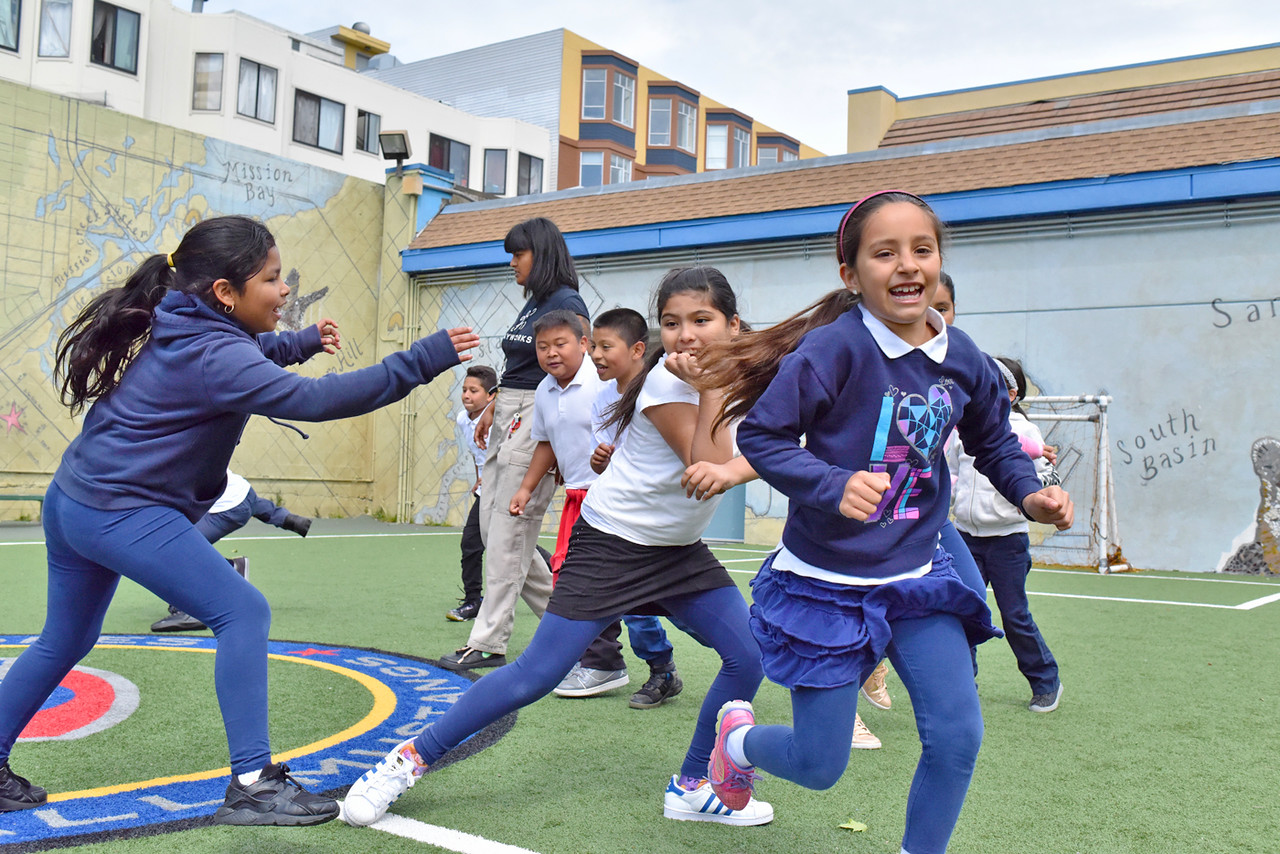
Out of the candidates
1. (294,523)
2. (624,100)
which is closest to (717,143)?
(624,100)

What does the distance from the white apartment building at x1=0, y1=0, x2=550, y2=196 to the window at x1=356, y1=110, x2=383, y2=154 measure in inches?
1.6

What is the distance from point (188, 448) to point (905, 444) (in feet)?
5.86

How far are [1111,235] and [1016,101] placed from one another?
1108 cm

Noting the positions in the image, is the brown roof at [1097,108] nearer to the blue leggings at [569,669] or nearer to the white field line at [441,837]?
the blue leggings at [569,669]

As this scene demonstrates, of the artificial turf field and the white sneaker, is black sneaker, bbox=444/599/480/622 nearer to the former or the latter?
the artificial turf field

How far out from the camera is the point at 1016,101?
2175cm

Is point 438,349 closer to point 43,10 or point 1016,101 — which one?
point 1016,101

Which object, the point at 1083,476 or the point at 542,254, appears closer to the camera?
the point at 542,254

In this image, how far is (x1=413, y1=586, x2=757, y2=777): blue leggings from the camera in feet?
9.82

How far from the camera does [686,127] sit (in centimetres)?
4681

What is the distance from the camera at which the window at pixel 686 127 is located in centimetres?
4616

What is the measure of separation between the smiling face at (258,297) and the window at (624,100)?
40230mm

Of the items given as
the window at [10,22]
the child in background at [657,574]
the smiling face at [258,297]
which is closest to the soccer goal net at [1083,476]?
the child in background at [657,574]

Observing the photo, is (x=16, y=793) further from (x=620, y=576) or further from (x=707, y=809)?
(x=707, y=809)
